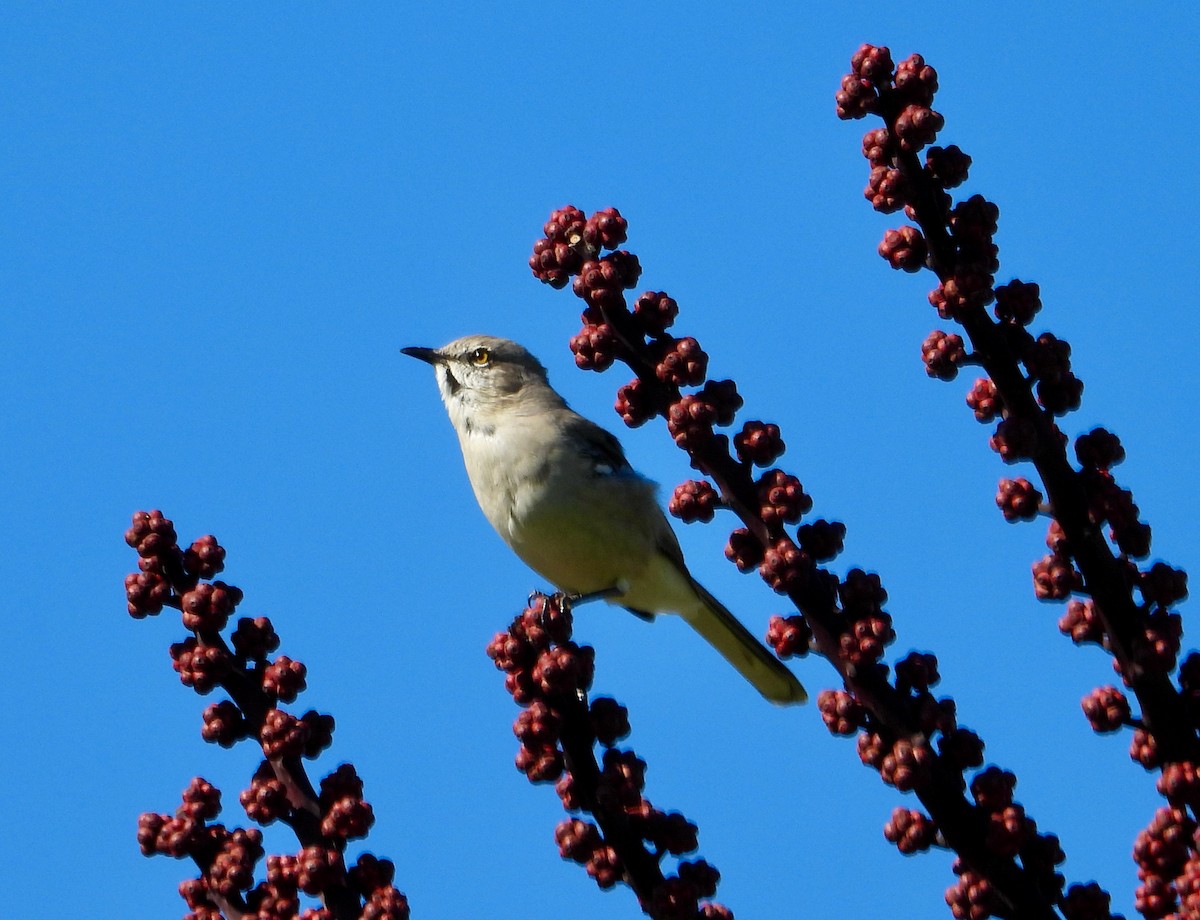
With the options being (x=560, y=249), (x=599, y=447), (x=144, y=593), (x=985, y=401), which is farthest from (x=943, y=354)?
(x=599, y=447)

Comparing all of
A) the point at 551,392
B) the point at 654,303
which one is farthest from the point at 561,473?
the point at 654,303

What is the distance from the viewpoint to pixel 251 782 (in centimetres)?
426

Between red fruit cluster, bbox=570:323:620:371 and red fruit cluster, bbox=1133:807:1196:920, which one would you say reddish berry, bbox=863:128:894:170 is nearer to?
red fruit cluster, bbox=570:323:620:371

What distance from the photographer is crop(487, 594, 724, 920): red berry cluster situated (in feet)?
12.9

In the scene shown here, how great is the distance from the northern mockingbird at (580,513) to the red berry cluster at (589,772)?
3346mm

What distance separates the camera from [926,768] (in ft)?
12.3

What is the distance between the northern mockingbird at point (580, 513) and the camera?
771cm

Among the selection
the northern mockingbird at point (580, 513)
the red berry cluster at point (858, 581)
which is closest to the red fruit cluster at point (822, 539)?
the red berry cluster at point (858, 581)

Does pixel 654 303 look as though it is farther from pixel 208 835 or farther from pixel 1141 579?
pixel 208 835

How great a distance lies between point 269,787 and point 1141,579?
2.48 metres

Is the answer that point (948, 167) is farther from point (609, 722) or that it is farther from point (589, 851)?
point (589, 851)

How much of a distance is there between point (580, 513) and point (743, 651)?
4.15ft

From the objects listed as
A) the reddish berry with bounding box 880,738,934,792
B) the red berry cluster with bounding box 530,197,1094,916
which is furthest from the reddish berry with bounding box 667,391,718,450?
the reddish berry with bounding box 880,738,934,792

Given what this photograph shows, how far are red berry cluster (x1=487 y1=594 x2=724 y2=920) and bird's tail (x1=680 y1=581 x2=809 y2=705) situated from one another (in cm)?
359
